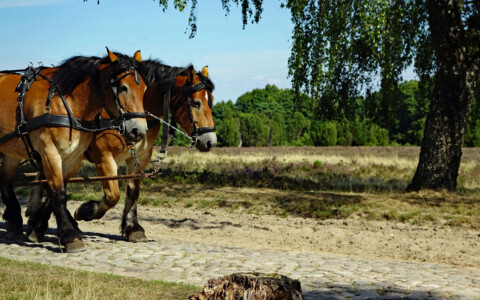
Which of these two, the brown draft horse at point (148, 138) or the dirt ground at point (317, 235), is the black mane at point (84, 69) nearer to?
the brown draft horse at point (148, 138)

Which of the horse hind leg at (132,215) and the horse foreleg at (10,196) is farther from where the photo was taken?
the horse foreleg at (10,196)

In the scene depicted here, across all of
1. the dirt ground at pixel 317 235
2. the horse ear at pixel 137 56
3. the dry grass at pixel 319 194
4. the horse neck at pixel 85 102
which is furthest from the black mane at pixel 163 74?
the dry grass at pixel 319 194

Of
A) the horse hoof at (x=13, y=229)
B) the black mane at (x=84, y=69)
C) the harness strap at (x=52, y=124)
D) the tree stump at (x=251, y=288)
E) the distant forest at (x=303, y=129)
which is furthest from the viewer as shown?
the distant forest at (x=303, y=129)

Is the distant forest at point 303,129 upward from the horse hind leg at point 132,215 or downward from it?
upward

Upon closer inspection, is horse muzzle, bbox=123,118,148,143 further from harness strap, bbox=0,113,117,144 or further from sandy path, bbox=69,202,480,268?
sandy path, bbox=69,202,480,268

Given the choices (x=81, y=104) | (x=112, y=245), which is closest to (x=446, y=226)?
(x=112, y=245)

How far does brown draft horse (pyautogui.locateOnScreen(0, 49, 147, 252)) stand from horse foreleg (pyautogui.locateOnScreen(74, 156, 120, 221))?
0.43 metres

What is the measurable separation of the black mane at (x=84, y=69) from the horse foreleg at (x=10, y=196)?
192 cm

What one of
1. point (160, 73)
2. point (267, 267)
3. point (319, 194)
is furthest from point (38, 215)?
point (319, 194)

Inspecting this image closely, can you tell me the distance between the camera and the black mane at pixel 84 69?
800 centimetres

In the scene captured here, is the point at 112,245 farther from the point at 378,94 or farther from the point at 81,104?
the point at 378,94

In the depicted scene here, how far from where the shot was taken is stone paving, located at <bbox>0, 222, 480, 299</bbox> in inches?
255

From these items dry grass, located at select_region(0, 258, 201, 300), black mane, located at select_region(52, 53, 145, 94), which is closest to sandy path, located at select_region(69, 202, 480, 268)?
black mane, located at select_region(52, 53, 145, 94)

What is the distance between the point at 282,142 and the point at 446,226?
5116 centimetres
